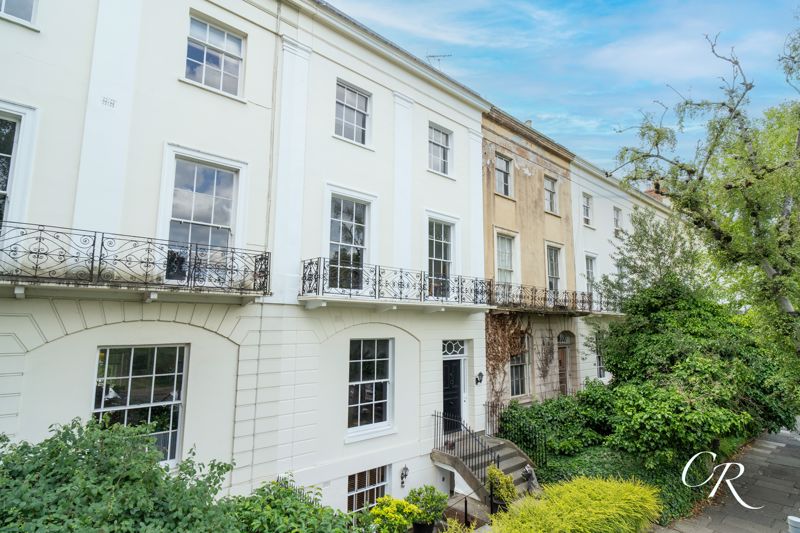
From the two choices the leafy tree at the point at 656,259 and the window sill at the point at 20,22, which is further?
the leafy tree at the point at 656,259

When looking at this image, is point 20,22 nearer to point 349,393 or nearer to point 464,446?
point 349,393

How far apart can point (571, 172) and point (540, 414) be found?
10907mm

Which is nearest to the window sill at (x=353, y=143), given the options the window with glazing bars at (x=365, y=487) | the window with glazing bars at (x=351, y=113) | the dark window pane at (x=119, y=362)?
the window with glazing bars at (x=351, y=113)

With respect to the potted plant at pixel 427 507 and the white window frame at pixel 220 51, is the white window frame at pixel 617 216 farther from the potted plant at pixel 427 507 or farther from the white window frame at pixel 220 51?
the white window frame at pixel 220 51

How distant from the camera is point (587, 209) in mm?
19375

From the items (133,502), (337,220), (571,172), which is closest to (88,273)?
(133,502)

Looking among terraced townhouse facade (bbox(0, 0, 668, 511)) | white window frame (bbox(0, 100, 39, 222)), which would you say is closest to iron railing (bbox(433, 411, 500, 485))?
terraced townhouse facade (bbox(0, 0, 668, 511))

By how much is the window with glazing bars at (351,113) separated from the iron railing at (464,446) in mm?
7691

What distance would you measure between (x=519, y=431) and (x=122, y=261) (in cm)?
1098

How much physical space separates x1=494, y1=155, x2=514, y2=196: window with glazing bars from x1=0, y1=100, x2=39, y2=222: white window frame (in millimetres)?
12363

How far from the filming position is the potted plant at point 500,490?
9.16 m

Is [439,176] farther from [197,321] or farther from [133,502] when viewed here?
[133,502]

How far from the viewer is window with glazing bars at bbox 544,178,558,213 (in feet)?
56.6

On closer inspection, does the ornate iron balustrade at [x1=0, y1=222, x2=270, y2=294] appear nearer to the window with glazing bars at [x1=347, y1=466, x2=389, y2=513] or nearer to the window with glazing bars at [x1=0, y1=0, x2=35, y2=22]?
the window with glazing bars at [x1=0, y1=0, x2=35, y2=22]
